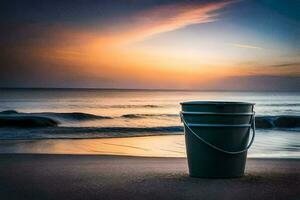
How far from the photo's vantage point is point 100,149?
37.1 feet

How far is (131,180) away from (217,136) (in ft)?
3.56

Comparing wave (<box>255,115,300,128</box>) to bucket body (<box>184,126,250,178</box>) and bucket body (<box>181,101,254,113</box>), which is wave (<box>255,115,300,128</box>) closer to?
bucket body (<box>184,126,250,178</box>)

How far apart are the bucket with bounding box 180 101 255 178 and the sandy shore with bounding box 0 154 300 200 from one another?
6.9 inches

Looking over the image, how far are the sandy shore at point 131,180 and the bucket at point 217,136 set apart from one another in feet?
0.58

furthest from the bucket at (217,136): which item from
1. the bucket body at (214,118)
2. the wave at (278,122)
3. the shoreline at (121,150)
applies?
the wave at (278,122)

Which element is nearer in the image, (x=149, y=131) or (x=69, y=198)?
(x=69, y=198)

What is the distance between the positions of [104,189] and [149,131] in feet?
41.9

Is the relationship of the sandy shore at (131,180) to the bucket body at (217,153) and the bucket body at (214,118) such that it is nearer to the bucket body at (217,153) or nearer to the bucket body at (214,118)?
the bucket body at (217,153)

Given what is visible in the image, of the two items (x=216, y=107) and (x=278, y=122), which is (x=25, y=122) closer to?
(x=278, y=122)

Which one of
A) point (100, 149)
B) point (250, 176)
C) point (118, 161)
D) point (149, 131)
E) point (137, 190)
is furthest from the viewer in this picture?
point (149, 131)

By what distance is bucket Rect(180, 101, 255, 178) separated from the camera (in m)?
6.16

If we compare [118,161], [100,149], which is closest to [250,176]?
[118,161]

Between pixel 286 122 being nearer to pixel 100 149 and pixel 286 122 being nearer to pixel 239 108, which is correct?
pixel 100 149

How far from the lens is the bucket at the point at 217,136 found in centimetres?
616
